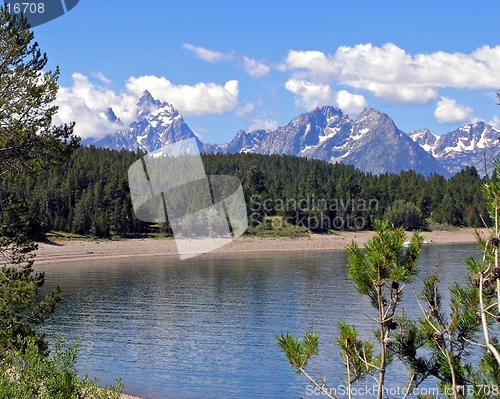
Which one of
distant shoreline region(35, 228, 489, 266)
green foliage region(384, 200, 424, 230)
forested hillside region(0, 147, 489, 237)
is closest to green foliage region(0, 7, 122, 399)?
distant shoreline region(35, 228, 489, 266)

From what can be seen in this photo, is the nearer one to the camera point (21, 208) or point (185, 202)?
point (21, 208)

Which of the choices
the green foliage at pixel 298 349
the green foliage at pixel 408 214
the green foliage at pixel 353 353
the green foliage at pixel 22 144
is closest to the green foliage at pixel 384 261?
the green foliage at pixel 353 353

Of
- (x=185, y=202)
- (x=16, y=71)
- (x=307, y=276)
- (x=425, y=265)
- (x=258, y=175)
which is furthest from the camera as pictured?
(x=258, y=175)

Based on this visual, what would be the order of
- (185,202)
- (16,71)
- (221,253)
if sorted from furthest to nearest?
1. (185,202)
2. (221,253)
3. (16,71)

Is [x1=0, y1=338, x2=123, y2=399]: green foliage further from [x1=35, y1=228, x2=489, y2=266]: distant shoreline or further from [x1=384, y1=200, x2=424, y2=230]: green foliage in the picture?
[x1=384, y1=200, x2=424, y2=230]: green foliage

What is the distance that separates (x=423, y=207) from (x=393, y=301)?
140852 mm

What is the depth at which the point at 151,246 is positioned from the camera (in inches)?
3595

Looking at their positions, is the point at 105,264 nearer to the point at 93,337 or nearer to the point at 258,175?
the point at 93,337

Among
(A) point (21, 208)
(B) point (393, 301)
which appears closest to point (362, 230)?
(A) point (21, 208)

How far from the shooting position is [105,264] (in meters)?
70.3

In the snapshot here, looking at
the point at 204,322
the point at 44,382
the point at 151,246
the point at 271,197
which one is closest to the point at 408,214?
the point at 271,197

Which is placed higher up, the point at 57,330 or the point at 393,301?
the point at 393,301

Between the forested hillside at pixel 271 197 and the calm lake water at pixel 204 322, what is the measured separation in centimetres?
2446

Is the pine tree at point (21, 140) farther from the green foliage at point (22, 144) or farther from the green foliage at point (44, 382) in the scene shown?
the green foliage at point (44, 382)
